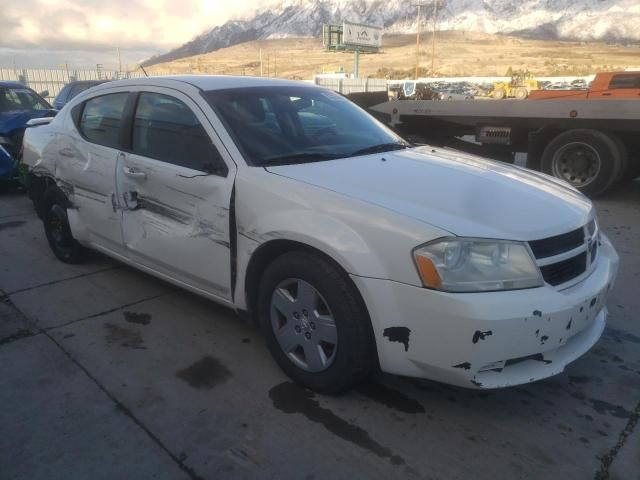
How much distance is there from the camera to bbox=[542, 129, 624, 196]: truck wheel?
22.7ft

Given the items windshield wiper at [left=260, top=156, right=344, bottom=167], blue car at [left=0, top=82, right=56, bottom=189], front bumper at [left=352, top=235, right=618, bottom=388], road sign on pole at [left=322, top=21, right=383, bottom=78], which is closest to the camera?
front bumper at [left=352, top=235, right=618, bottom=388]

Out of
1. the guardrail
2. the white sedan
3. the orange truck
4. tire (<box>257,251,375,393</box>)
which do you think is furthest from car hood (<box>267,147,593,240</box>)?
the guardrail

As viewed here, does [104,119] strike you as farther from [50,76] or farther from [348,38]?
[348,38]

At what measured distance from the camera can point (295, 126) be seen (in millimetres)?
3385

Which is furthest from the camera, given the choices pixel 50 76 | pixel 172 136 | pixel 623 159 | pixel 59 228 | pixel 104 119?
pixel 50 76

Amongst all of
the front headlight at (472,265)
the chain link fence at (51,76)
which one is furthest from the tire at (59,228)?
the chain link fence at (51,76)

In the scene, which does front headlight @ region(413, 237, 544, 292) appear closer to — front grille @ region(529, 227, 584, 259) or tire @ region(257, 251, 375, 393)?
front grille @ region(529, 227, 584, 259)

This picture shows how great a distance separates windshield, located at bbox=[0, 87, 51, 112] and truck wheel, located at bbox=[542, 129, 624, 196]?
789 centimetres

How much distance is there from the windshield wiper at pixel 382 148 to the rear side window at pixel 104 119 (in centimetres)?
167

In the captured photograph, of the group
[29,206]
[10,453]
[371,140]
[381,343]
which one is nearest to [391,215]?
[381,343]

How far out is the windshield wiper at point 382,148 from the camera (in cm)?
333

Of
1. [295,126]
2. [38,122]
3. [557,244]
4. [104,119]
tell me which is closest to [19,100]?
[38,122]

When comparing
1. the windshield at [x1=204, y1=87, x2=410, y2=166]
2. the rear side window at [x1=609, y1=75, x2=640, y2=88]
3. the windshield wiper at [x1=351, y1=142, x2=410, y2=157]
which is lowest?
the windshield wiper at [x1=351, y1=142, x2=410, y2=157]

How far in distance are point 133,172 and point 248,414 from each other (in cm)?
172
